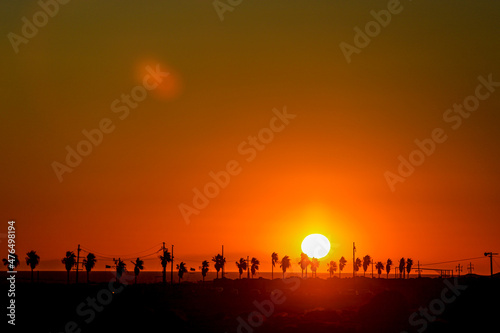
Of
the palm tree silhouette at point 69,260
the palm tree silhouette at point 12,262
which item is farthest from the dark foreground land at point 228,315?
the palm tree silhouette at point 69,260

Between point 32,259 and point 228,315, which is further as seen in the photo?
point 32,259

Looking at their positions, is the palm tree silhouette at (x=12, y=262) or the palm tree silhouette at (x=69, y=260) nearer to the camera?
the palm tree silhouette at (x=12, y=262)

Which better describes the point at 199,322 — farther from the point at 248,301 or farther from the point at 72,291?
Result: the point at 248,301

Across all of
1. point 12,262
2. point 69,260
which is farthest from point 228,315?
point 69,260

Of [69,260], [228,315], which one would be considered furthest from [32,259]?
[228,315]

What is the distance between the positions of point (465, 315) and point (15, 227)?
142 ft

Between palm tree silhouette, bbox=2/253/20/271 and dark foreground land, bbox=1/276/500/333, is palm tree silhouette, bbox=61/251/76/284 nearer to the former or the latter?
palm tree silhouette, bbox=2/253/20/271

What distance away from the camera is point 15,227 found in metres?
50.1

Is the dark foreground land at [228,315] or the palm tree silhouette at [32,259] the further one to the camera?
the palm tree silhouette at [32,259]

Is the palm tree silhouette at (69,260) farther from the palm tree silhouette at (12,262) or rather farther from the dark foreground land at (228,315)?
the dark foreground land at (228,315)

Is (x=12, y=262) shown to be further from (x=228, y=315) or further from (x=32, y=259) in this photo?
(x=32, y=259)

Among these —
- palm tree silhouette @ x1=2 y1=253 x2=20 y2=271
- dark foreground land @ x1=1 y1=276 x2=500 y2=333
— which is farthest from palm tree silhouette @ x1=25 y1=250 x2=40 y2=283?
dark foreground land @ x1=1 y1=276 x2=500 y2=333

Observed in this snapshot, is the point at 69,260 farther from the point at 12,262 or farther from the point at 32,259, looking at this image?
the point at 12,262

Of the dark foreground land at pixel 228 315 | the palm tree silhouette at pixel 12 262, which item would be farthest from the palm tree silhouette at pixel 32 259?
the dark foreground land at pixel 228 315
